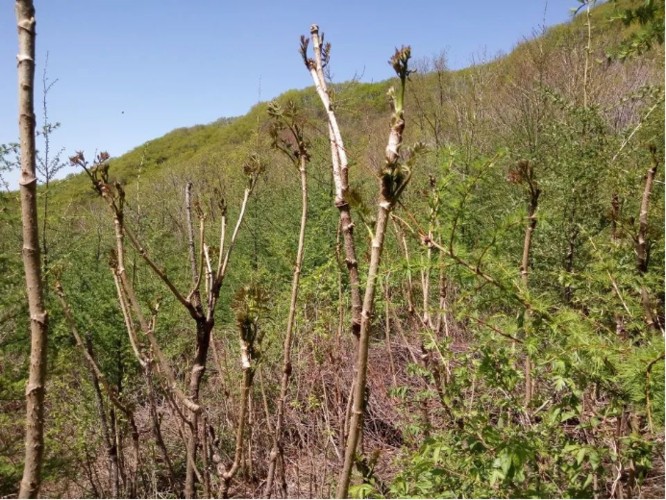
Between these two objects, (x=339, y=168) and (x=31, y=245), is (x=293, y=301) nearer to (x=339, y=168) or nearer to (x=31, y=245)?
(x=339, y=168)

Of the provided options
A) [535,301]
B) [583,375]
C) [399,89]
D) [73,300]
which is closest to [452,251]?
[535,301]

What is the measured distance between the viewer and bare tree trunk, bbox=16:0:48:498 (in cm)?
64

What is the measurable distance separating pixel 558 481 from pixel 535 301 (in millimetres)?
719

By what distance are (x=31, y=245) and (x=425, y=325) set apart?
59.6 inches

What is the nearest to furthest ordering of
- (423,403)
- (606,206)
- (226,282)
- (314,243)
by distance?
1. (423,403)
2. (606,206)
3. (314,243)
4. (226,282)

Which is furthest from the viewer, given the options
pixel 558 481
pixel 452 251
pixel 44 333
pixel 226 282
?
pixel 226 282

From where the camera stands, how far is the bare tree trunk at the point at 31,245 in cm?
64

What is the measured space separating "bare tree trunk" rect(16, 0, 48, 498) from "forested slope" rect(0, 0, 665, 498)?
32 centimetres

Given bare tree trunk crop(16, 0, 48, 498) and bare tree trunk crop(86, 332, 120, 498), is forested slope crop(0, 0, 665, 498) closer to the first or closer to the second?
bare tree trunk crop(86, 332, 120, 498)

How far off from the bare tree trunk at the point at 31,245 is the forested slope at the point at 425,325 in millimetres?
317

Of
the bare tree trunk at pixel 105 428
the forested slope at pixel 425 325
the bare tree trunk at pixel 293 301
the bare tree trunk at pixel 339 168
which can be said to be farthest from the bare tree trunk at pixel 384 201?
the bare tree trunk at pixel 105 428

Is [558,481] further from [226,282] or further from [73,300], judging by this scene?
[226,282]

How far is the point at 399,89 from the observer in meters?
0.73

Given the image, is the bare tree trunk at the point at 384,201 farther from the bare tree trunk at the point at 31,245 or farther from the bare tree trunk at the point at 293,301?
the bare tree trunk at the point at 293,301
